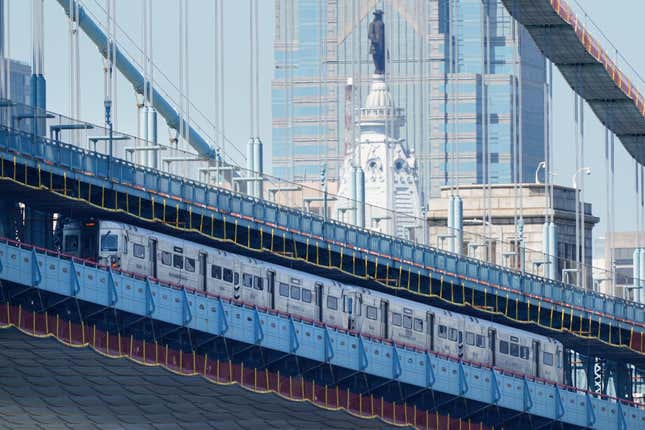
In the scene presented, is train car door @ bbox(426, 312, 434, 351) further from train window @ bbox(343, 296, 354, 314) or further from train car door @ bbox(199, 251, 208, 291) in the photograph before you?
train car door @ bbox(199, 251, 208, 291)

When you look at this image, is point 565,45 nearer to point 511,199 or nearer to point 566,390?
point 566,390

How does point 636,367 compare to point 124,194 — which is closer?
point 124,194

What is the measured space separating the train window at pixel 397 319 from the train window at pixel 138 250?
1602 centimetres

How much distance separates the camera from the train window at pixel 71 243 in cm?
10831

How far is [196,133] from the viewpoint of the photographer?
176 meters

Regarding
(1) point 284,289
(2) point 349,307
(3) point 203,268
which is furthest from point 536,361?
(3) point 203,268

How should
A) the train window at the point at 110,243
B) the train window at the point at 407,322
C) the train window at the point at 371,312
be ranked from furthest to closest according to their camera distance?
the train window at the point at 407,322
the train window at the point at 371,312
the train window at the point at 110,243

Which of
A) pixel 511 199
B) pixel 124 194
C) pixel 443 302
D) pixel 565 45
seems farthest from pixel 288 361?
pixel 511 199

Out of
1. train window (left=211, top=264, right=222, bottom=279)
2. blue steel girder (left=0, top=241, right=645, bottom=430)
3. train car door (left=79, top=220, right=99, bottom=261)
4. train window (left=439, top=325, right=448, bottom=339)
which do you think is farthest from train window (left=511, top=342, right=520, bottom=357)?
train car door (left=79, top=220, right=99, bottom=261)

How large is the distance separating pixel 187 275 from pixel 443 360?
1411 centimetres

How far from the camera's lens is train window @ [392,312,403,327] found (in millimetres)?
116125

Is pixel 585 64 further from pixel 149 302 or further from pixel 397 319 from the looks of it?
pixel 149 302

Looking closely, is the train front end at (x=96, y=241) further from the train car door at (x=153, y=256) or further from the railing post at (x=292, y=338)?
the railing post at (x=292, y=338)

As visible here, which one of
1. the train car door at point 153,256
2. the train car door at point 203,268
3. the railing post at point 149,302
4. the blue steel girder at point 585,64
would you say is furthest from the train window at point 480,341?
the blue steel girder at point 585,64
